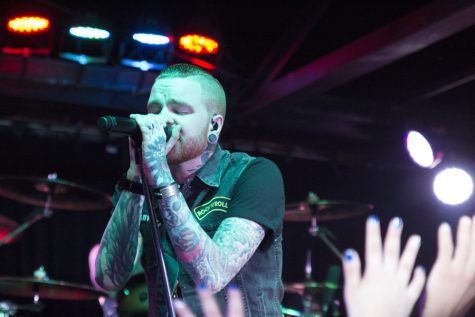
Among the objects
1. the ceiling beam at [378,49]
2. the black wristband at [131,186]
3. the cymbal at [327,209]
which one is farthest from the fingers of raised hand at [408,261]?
the cymbal at [327,209]

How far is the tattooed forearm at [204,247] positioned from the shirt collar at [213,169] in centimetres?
23

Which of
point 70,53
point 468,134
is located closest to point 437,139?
point 468,134

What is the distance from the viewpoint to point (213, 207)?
8.12ft

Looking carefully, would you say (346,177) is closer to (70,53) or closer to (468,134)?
(468,134)

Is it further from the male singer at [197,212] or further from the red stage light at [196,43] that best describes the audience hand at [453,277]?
the red stage light at [196,43]

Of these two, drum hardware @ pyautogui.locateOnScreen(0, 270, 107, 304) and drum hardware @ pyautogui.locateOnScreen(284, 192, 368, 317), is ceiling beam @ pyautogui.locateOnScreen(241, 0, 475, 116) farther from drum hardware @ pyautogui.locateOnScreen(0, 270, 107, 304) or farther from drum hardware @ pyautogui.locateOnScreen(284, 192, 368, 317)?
drum hardware @ pyautogui.locateOnScreen(0, 270, 107, 304)

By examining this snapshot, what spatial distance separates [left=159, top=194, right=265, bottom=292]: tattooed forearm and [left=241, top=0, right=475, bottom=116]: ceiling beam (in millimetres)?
2811

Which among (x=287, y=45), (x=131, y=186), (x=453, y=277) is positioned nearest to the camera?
(x=453, y=277)

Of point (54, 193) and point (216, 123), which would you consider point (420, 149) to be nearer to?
point (54, 193)

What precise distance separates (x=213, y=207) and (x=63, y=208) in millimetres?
3628

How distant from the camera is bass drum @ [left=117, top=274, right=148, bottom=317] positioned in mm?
4402

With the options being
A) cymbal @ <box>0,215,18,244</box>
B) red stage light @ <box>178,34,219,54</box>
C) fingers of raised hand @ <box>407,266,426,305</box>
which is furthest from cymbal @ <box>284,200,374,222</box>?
fingers of raised hand @ <box>407,266,426,305</box>

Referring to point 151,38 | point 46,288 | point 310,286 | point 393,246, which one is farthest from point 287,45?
point 393,246

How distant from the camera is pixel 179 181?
255cm
